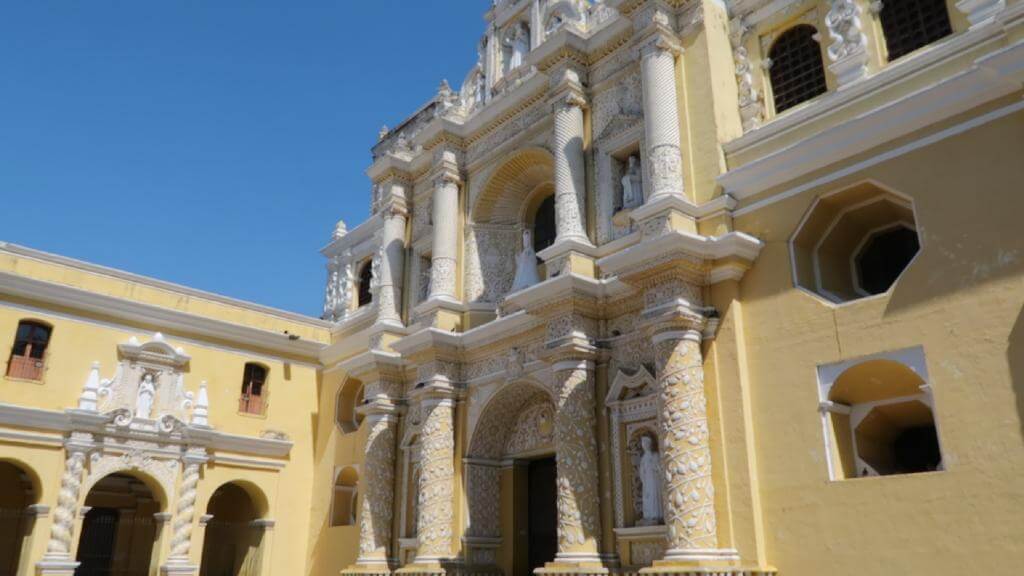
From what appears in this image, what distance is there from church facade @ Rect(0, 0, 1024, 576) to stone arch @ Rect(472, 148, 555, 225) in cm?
6

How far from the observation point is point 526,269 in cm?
A: 1420

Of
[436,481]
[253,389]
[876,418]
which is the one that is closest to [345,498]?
[253,389]

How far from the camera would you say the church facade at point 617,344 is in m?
8.43

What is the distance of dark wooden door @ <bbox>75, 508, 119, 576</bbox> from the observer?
1692 cm

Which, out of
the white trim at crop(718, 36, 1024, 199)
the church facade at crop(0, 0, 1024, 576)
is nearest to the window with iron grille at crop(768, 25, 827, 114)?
the church facade at crop(0, 0, 1024, 576)

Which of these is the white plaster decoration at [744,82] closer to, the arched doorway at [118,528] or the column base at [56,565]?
the column base at [56,565]

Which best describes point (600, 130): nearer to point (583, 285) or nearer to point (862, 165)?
point (583, 285)

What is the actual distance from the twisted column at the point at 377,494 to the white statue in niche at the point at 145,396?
4283 mm

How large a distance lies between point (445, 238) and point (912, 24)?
8498 millimetres

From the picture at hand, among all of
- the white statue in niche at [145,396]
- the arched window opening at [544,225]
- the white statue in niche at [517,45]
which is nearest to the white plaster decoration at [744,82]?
the arched window opening at [544,225]

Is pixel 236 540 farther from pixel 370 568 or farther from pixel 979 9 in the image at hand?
pixel 979 9

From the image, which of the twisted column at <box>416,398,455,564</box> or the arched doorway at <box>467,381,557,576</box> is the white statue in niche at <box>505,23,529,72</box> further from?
the twisted column at <box>416,398,455,564</box>

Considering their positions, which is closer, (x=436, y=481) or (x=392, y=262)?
(x=436, y=481)

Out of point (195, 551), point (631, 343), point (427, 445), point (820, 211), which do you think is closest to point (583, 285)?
point (631, 343)
